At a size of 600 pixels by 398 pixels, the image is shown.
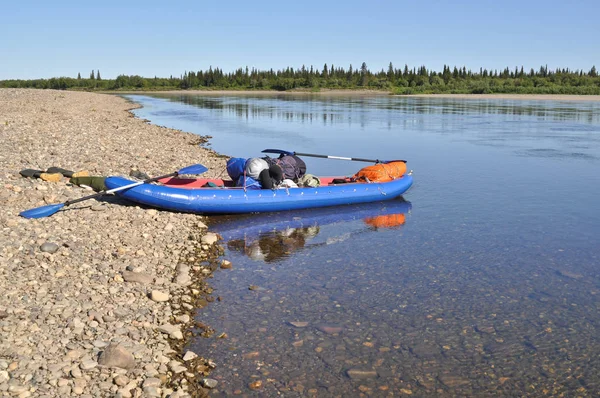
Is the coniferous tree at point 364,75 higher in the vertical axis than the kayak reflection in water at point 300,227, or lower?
higher

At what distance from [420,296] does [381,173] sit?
6024 millimetres

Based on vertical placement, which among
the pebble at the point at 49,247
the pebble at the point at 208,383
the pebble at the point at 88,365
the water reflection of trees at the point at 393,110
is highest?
the water reflection of trees at the point at 393,110

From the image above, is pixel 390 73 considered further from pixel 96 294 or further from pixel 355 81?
pixel 96 294

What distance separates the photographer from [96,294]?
6074 millimetres

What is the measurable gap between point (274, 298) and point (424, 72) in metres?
Answer: 122

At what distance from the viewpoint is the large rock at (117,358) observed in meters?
4.74

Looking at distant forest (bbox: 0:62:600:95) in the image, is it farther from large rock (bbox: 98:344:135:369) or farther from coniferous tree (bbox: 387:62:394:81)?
large rock (bbox: 98:344:135:369)

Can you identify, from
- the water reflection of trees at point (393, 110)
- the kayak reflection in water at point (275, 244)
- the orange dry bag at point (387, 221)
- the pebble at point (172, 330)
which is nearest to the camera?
the pebble at point (172, 330)

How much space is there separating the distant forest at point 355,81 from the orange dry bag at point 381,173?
252 ft

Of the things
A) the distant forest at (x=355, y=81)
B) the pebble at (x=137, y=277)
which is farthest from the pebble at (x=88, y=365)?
the distant forest at (x=355, y=81)

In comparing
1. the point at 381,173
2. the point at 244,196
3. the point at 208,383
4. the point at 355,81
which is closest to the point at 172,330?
the point at 208,383

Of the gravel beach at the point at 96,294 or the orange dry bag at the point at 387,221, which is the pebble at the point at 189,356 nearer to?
the gravel beach at the point at 96,294

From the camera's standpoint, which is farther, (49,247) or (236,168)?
(236,168)

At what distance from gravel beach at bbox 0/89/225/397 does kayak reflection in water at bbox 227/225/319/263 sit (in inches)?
20.5
